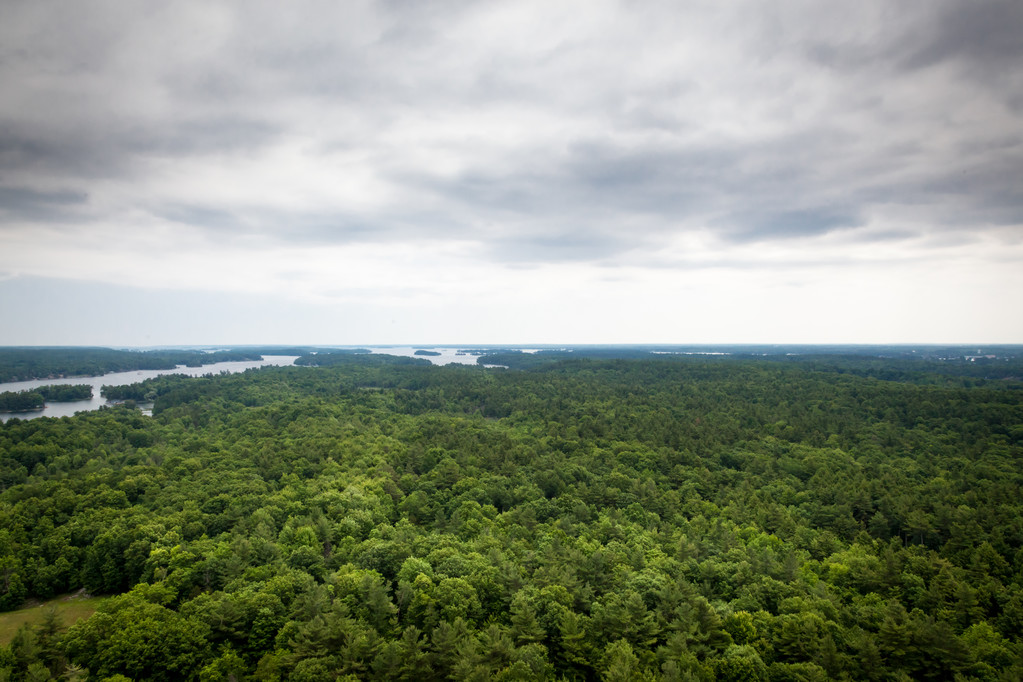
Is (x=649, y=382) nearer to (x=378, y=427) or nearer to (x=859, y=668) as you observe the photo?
(x=378, y=427)

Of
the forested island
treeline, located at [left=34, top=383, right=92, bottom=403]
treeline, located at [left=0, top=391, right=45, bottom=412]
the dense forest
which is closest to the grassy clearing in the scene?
the dense forest

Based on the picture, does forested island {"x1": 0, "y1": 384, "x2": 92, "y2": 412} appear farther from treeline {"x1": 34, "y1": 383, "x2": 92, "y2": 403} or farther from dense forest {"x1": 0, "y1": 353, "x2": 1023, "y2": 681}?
dense forest {"x1": 0, "y1": 353, "x2": 1023, "y2": 681}

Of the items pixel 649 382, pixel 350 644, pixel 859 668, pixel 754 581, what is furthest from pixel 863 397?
pixel 350 644

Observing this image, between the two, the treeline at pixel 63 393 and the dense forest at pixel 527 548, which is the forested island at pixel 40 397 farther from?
the dense forest at pixel 527 548

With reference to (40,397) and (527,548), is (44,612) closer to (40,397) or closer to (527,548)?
(527,548)

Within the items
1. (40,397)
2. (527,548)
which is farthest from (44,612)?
(40,397)

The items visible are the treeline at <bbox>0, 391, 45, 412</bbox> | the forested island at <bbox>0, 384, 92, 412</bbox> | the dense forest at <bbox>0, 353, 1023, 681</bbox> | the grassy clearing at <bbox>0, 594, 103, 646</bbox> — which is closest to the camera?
the dense forest at <bbox>0, 353, 1023, 681</bbox>
